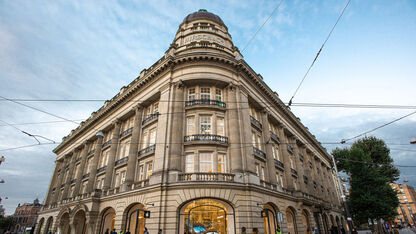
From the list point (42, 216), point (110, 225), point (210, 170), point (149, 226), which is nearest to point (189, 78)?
point (210, 170)

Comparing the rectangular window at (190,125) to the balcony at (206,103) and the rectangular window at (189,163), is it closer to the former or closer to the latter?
the balcony at (206,103)

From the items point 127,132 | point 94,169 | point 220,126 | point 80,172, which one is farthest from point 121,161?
point 220,126

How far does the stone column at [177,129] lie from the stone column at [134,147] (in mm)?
6949

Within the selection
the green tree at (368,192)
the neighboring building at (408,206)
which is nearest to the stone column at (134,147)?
the green tree at (368,192)

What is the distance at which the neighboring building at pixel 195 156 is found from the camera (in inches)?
718

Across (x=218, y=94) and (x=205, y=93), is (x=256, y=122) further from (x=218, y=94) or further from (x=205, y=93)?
(x=205, y=93)

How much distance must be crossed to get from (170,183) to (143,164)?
22.5 feet

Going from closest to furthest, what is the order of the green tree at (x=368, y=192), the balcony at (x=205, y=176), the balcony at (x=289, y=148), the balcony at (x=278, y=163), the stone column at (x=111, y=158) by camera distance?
the balcony at (x=205, y=176), the stone column at (x=111, y=158), the balcony at (x=278, y=163), the green tree at (x=368, y=192), the balcony at (x=289, y=148)

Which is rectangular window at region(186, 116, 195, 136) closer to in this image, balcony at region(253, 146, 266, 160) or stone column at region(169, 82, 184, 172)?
stone column at region(169, 82, 184, 172)

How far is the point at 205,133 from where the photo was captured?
21844mm

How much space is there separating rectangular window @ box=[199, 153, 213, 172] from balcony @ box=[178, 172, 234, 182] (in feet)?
3.29

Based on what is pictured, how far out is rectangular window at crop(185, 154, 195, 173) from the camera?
20.1 m

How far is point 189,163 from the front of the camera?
20.3 metres

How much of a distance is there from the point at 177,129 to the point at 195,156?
127 inches
